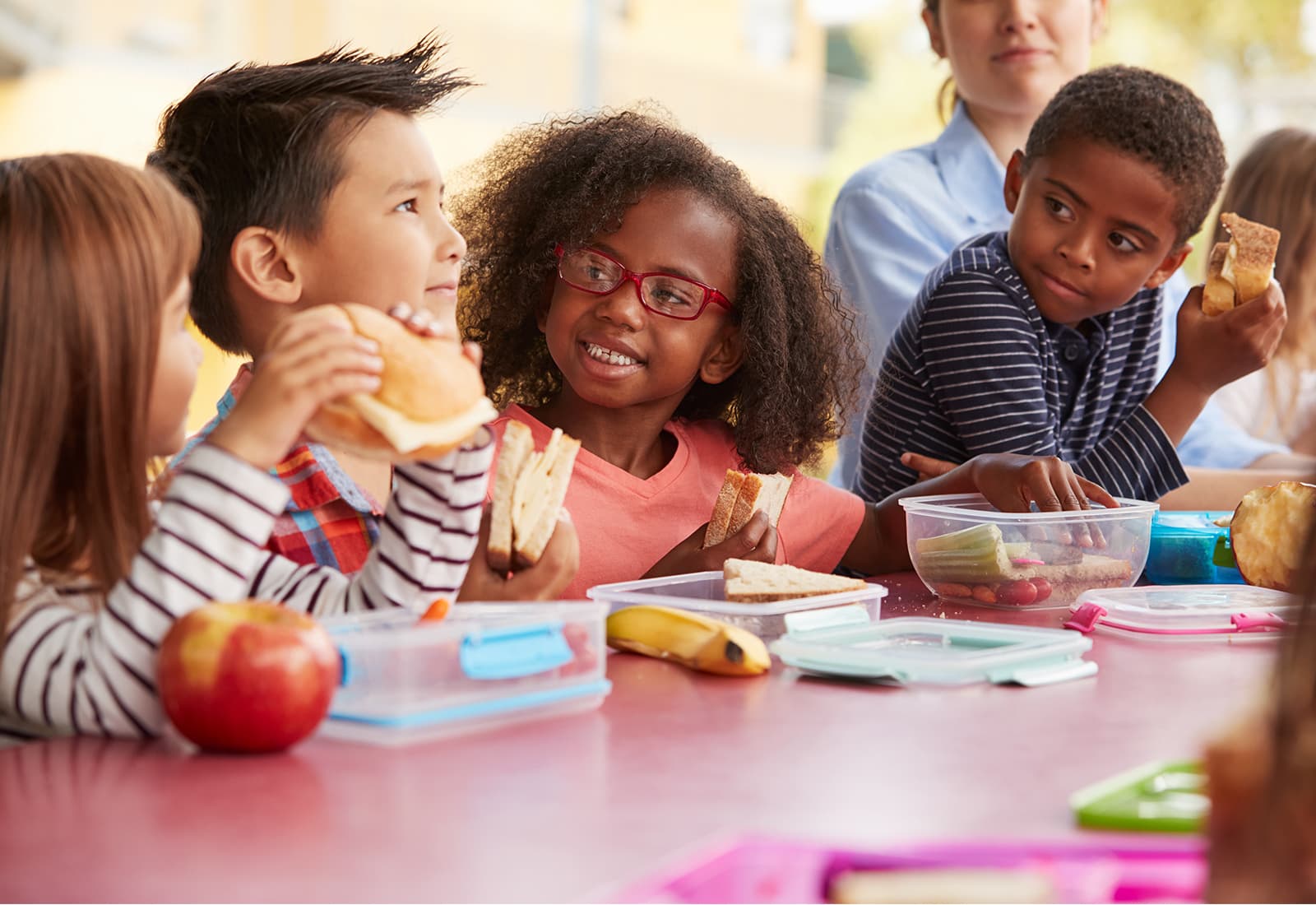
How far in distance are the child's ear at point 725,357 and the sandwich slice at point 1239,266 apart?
35.9 inches

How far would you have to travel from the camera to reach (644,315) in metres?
2.51

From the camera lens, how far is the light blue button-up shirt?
3.42m

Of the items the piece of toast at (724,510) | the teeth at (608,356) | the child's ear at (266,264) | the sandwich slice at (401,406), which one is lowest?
the piece of toast at (724,510)

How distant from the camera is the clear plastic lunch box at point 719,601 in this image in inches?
68.8

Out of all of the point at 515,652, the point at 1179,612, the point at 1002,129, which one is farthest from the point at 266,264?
the point at 1002,129

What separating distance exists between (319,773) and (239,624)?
149 millimetres

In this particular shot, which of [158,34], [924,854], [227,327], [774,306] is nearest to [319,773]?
[924,854]

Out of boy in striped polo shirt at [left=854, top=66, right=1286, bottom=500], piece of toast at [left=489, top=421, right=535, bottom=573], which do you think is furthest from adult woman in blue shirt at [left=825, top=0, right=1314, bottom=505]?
piece of toast at [left=489, top=421, right=535, bottom=573]

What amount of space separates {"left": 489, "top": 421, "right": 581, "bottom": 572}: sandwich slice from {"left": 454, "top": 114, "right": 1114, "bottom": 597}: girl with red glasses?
2.21 ft

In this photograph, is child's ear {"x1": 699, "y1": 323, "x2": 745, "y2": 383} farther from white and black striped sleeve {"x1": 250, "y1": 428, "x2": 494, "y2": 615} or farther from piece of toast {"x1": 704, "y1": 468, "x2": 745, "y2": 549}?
white and black striped sleeve {"x1": 250, "y1": 428, "x2": 494, "y2": 615}

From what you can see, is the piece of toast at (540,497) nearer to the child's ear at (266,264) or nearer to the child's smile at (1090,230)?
the child's ear at (266,264)

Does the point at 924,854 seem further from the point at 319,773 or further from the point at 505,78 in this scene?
the point at 505,78

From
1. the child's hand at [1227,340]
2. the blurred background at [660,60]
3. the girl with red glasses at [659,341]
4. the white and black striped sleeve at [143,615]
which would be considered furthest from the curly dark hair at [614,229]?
the blurred background at [660,60]

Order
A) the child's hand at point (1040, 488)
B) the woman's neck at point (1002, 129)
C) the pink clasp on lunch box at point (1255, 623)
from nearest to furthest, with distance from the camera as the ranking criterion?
1. the pink clasp on lunch box at point (1255, 623)
2. the child's hand at point (1040, 488)
3. the woman's neck at point (1002, 129)
